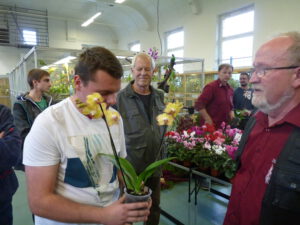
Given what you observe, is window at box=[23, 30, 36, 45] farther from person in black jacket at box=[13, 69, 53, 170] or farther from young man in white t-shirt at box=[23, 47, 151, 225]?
young man in white t-shirt at box=[23, 47, 151, 225]

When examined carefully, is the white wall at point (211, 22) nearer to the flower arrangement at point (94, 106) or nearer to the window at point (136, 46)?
the window at point (136, 46)

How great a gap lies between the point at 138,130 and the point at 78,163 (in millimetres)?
1054

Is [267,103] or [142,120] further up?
[267,103]

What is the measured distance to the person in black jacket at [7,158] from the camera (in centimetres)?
121

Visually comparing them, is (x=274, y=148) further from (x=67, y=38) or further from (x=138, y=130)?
(x=67, y=38)

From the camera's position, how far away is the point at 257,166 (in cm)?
105

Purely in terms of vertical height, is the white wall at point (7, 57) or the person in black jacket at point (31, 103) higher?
the white wall at point (7, 57)

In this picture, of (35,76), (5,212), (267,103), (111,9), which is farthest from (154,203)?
(111,9)

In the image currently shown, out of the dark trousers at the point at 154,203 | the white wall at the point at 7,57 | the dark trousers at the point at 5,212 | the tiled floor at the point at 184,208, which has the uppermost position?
the white wall at the point at 7,57

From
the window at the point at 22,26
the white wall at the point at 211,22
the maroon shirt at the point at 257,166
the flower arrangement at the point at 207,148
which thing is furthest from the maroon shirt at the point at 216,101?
the window at the point at 22,26

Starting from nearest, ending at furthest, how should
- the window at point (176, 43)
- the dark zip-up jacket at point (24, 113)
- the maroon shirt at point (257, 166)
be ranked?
the maroon shirt at point (257, 166) → the dark zip-up jacket at point (24, 113) → the window at point (176, 43)

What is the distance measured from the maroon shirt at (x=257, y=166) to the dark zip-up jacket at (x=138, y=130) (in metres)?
0.78

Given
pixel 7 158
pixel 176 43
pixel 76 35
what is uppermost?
pixel 76 35

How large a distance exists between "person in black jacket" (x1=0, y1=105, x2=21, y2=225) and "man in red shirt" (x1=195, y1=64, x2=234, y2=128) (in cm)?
234
